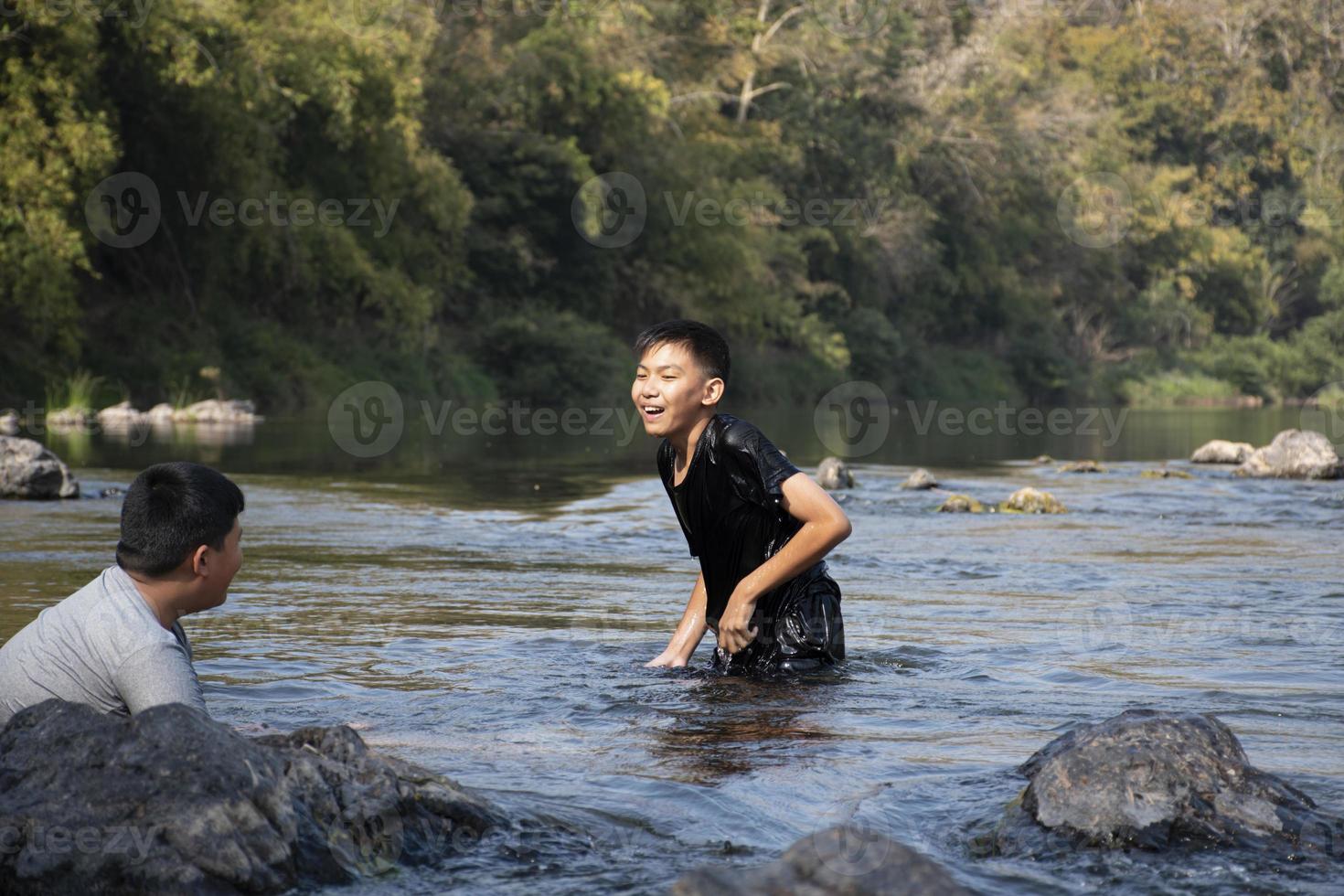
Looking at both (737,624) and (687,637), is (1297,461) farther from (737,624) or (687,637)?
(737,624)

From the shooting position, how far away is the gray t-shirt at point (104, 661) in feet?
13.1

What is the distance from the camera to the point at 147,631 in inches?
158

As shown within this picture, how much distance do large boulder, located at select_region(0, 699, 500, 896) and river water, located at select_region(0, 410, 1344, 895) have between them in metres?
0.15

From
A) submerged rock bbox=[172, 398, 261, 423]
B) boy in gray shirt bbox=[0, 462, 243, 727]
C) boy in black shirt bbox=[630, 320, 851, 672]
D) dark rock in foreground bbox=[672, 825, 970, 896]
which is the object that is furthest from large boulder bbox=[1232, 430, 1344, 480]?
submerged rock bbox=[172, 398, 261, 423]

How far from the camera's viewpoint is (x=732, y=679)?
5809 mm

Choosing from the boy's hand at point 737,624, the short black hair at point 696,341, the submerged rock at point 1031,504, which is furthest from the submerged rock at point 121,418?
the boy's hand at point 737,624

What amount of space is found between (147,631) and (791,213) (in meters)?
42.7

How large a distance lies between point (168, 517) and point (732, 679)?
2249 mm

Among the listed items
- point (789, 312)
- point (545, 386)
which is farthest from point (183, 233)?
point (789, 312)

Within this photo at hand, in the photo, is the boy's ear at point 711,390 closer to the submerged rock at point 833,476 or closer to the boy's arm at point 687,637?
the boy's arm at point 687,637

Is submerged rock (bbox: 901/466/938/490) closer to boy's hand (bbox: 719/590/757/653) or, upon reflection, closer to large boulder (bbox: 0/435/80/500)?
large boulder (bbox: 0/435/80/500)

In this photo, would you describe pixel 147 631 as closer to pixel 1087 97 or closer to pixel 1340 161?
pixel 1087 97

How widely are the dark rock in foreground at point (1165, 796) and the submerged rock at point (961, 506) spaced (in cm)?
909

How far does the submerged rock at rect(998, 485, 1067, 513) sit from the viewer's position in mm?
13164
